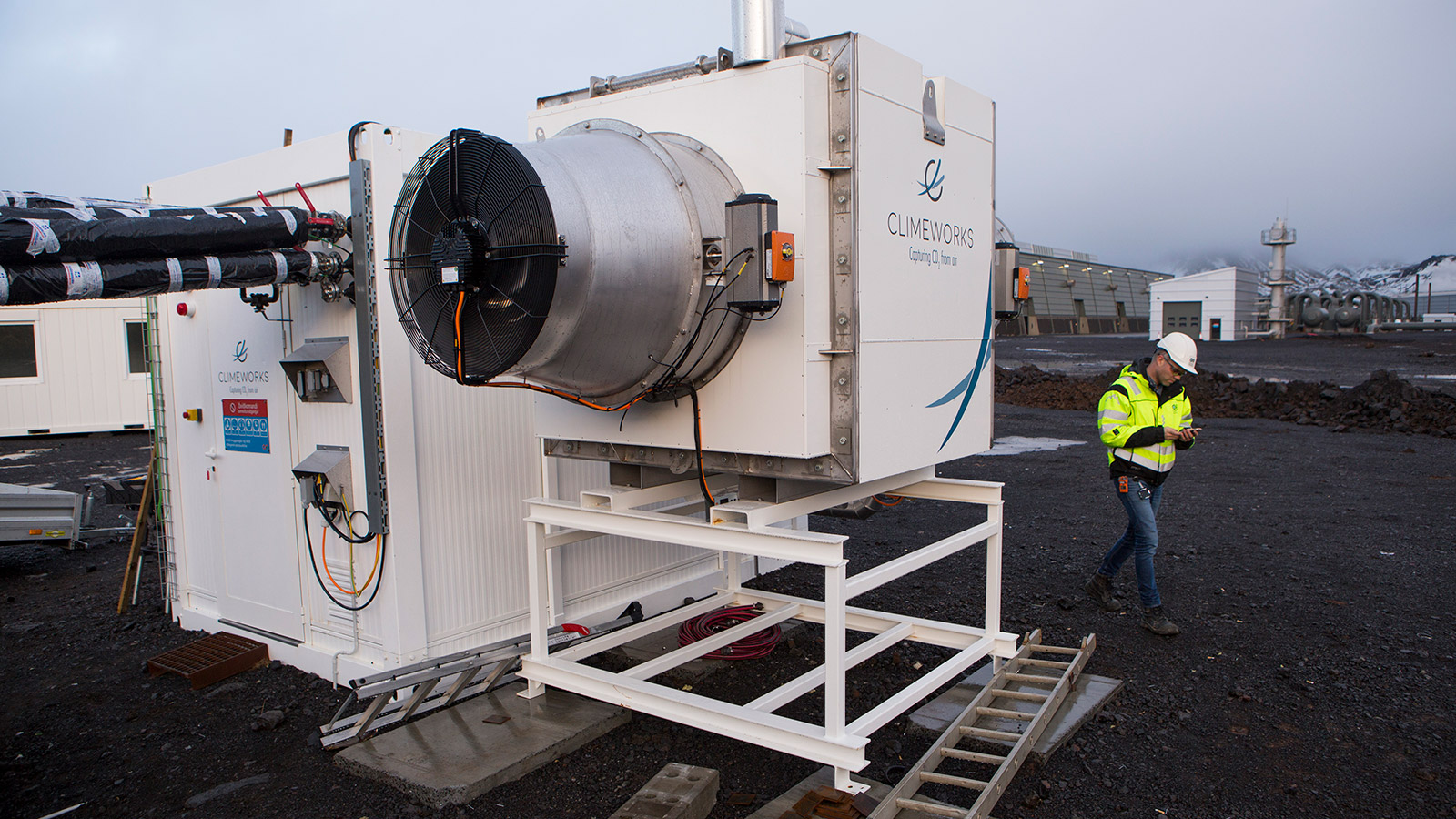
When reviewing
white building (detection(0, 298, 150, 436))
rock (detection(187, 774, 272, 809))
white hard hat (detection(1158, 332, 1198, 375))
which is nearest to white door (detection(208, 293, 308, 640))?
rock (detection(187, 774, 272, 809))

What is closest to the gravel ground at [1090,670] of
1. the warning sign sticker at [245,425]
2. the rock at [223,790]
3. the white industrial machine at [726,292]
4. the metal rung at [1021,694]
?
the rock at [223,790]

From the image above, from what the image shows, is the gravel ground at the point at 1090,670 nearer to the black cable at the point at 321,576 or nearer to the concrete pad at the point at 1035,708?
the concrete pad at the point at 1035,708

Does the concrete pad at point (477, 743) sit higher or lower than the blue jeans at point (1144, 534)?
lower

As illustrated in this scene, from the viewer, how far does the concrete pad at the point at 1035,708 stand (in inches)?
155

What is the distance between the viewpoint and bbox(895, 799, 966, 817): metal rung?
3.15 meters

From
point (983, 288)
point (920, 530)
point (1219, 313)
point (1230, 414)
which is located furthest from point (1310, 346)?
point (983, 288)

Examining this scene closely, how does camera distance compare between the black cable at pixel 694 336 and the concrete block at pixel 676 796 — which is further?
the black cable at pixel 694 336

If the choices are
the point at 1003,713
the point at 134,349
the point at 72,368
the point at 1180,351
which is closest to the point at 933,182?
the point at 1003,713

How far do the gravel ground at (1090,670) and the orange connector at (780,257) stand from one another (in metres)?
2.06

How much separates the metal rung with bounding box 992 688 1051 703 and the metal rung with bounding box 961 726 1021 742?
394mm

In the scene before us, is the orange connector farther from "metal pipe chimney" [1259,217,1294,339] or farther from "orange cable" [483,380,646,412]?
Result: "metal pipe chimney" [1259,217,1294,339]

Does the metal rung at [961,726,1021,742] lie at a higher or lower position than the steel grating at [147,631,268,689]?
higher

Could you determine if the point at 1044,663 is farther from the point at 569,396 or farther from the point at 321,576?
the point at 321,576

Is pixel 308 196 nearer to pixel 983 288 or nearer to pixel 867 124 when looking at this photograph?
pixel 867 124
